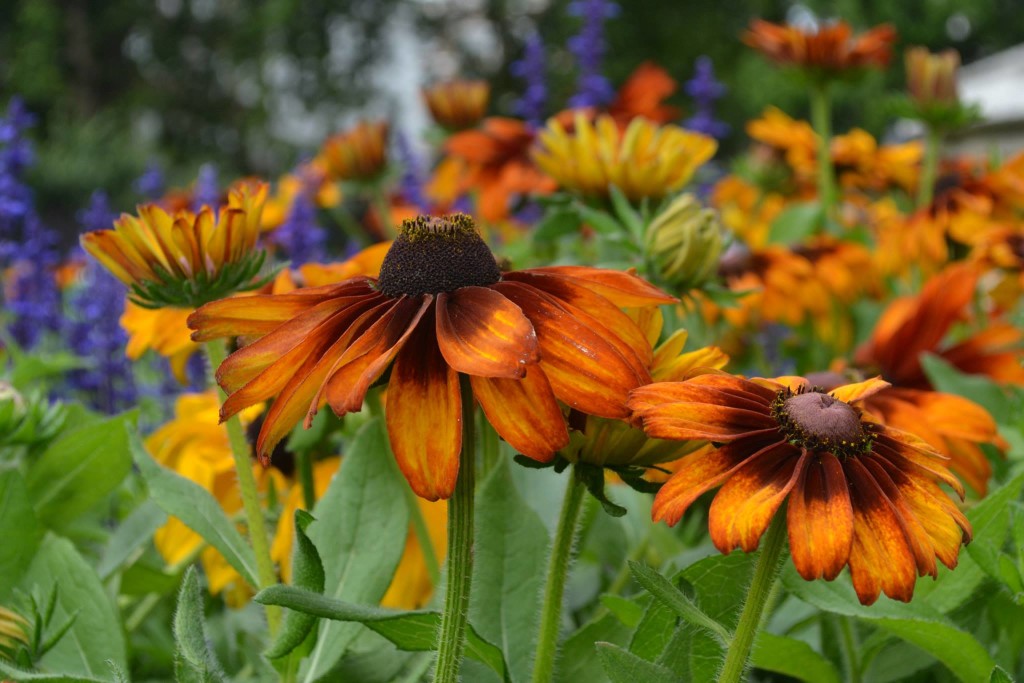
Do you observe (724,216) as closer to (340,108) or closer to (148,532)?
(148,532)

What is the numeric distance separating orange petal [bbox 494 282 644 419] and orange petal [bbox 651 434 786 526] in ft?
0.13

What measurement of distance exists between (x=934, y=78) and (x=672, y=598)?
1.46 meters

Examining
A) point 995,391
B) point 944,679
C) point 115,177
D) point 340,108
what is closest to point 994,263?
point 995,391

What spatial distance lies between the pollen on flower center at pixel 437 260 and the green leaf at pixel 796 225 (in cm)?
110

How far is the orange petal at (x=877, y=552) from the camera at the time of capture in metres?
0.46

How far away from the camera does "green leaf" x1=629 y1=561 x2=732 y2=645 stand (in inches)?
20.7

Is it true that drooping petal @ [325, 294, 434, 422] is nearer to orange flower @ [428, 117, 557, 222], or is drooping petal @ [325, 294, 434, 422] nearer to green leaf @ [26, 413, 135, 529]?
green leaf @ [26, 413, 135, 529]

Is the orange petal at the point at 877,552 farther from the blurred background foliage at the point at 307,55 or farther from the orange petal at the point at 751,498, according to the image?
the blurred background foliage at the point at 307,55

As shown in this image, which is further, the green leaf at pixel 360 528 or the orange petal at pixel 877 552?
the green leaf at pixel 360 528

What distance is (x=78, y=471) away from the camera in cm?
89

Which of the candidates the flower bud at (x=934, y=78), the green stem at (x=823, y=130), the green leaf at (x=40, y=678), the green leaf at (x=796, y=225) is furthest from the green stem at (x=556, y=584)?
the flower bud at (x=934, y=78)

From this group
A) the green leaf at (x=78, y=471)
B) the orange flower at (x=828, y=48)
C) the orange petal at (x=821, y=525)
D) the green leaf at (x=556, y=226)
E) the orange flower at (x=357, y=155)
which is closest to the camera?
the orange petal at (x=821, y=525)

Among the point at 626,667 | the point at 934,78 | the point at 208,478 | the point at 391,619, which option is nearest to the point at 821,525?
the point at 626,667

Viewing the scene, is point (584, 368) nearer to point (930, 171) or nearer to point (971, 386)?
point (971, 386)
